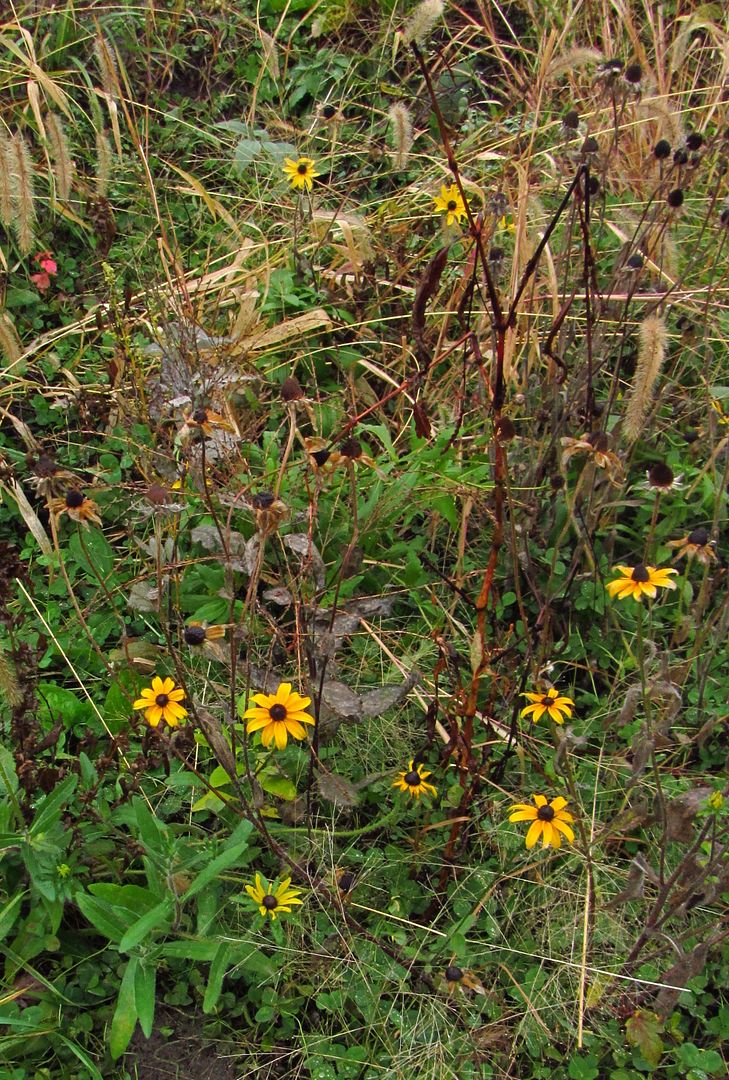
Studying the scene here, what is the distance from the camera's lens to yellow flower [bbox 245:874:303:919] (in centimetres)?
153

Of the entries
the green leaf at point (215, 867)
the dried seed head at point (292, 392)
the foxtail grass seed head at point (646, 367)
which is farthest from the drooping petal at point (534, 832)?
the dried seed head at point (292, 392)

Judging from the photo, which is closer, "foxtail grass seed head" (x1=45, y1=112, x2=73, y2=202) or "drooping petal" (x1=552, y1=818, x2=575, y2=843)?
"drooping petal" (x1=552, y1=818, x2=575, y2=843)

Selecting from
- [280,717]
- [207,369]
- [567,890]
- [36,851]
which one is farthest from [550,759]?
[207,369]

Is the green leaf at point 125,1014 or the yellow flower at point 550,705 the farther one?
the yellow flower at point 550,705

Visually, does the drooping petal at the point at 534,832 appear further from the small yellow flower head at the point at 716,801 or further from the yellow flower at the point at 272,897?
the yellow flower at the point at 272,897

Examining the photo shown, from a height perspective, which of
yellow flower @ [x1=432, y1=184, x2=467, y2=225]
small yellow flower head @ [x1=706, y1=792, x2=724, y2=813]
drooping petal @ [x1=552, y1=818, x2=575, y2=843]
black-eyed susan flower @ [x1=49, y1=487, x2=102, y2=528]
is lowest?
drooping petal @ [x1=552, y1=818, x2=575, y2=843]

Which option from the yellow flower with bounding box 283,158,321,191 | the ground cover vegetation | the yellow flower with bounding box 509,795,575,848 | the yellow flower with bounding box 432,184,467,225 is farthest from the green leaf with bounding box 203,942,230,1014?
the yellow flower with bounding box 283,158,321,191

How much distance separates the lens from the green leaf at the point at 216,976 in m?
1.47

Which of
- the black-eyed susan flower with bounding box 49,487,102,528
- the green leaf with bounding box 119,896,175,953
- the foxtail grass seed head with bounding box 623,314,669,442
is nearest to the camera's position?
the green leaf with bounding box 119,896,175,953

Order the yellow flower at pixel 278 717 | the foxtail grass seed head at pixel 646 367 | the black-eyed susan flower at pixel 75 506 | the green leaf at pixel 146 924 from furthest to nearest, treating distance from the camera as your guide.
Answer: the foxtail grass seed head at pixel 646 367, the black-eyed susan flower at pixel 75 506, the yellow flower at pixel 278 717, the green leaf at pixel 146 924

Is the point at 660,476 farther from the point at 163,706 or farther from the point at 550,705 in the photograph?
the point at 163,706

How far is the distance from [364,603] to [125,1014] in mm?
876

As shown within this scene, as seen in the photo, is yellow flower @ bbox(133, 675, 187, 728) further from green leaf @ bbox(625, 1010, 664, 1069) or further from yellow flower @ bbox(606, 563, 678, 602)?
green leaf @ bbox(625, 1010, 664, 1069)

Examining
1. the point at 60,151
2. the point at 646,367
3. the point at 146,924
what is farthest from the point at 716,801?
the point at 60,151
